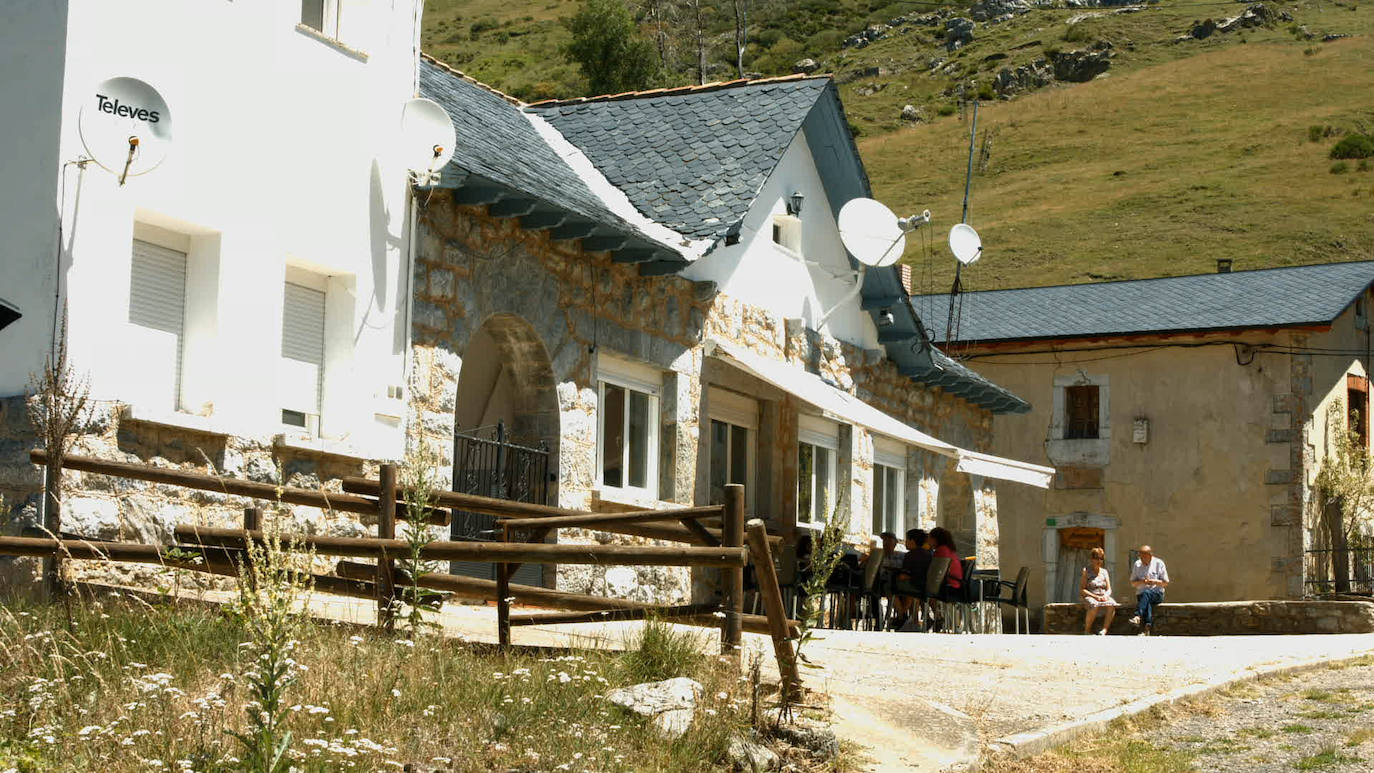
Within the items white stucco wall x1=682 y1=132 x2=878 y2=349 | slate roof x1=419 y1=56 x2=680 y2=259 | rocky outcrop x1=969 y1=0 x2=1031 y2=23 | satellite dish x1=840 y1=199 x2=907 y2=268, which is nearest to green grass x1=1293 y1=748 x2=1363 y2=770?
slate roof x1=419 y1=56 x2=680 y2=259

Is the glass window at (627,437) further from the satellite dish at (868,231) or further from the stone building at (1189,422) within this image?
the stone building at (1189,422)

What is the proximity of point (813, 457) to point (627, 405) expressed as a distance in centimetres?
396

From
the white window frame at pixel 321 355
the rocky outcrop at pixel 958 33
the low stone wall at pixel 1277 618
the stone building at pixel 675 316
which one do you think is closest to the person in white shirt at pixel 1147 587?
the stone building at pixel 675 316

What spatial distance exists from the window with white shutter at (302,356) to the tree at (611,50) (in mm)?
39584

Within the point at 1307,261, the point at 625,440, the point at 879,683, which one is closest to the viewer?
the point at 879,683

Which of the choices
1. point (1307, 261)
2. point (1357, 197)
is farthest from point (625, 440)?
point (1357, 197)

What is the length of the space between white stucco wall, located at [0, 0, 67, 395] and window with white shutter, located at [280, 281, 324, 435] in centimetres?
204

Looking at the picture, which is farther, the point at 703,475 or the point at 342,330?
the point at 703,475

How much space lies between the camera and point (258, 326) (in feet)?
35.8

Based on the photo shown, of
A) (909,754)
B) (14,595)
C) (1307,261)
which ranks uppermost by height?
(1307,261)

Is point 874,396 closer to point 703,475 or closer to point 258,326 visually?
point 703,475

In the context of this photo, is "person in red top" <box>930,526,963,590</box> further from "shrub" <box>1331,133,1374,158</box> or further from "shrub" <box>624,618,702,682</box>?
"shrub" <box>1331,133,1374,158</box>

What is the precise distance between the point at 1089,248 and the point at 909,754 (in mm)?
53751

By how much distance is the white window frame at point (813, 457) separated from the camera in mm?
18031
